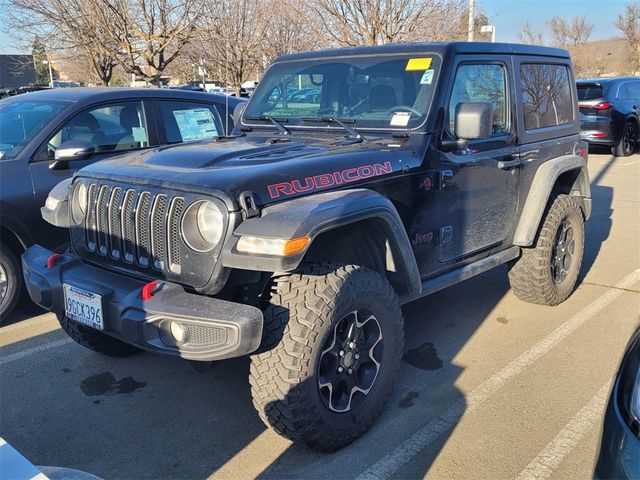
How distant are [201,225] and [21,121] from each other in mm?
3016

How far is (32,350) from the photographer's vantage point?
14.1 feet

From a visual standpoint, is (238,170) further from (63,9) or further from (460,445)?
(63,9)

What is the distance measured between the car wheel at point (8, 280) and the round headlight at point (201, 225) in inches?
99.0

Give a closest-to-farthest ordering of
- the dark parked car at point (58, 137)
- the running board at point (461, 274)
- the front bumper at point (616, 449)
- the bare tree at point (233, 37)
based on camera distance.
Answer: the front bumper at point (616, 449)
the running board at point (461, 274)
the dark parked car at point (58, 137)
the bare tree at point (233, 37)

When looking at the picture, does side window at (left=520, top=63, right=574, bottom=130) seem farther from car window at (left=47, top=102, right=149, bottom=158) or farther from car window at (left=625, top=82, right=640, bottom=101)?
car window at (left=625, top=82, right=640, bottom=101)

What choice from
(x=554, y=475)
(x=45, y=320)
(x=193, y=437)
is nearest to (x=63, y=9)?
(x=45, y=320)

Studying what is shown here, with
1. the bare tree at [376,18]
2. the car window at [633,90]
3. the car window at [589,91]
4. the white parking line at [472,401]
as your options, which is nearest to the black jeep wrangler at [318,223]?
the white parking line at [472,401]

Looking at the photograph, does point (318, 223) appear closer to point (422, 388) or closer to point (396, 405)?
point (396, 405)

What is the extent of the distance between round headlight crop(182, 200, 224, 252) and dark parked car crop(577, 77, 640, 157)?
12.8 meters

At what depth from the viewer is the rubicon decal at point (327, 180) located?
9.59ft

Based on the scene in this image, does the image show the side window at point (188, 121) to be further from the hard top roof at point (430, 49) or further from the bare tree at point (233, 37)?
the bare tree at point (233, 37)

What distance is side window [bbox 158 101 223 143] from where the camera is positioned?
222 inches

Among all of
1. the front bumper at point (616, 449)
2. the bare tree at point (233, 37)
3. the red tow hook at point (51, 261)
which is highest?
the bare tree at point (233, 37)

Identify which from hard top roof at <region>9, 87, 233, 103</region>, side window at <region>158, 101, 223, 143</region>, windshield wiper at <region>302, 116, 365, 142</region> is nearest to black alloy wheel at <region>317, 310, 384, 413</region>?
windshield wiper at <region>302, 116, 365, 142</region>
